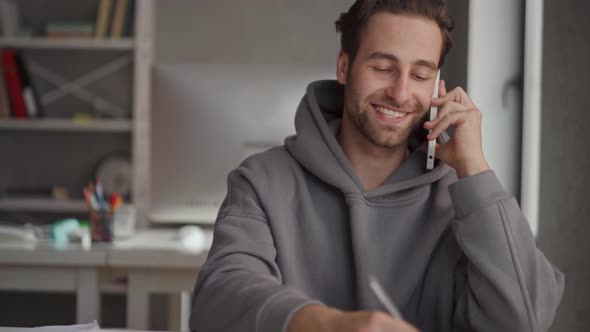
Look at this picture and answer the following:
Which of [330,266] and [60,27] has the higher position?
[60,27]

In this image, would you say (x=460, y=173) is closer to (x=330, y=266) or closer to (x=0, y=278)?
(x=330, y=266)

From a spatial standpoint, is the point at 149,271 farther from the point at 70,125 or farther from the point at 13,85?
the point at 13,85

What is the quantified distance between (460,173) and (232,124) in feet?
3.69

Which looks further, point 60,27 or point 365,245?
point 60,27

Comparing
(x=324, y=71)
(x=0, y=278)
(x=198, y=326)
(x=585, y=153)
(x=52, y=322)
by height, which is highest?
(x=324, y=71)

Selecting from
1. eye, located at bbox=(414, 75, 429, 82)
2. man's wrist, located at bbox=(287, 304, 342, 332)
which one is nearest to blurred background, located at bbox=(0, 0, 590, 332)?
eye, located at bbox=(414, 75, 429, 82)

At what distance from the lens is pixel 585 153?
1.62 metres

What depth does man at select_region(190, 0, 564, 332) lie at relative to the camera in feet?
3.55

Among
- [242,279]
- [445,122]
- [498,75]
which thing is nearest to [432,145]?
[445,122]

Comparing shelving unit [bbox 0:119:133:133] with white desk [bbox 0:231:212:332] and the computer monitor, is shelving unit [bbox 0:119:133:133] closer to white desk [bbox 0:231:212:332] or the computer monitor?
the computer monitor

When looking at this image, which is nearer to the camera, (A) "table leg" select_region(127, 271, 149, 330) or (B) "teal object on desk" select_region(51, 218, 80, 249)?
(A) "table leg" select_region(127, 271, 149, 330)

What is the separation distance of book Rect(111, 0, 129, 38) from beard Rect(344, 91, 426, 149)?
7.78 ft

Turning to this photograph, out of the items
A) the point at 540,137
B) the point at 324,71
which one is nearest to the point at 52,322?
the point at 324,71

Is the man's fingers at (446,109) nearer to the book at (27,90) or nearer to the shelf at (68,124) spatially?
the shelf at (68,124)
